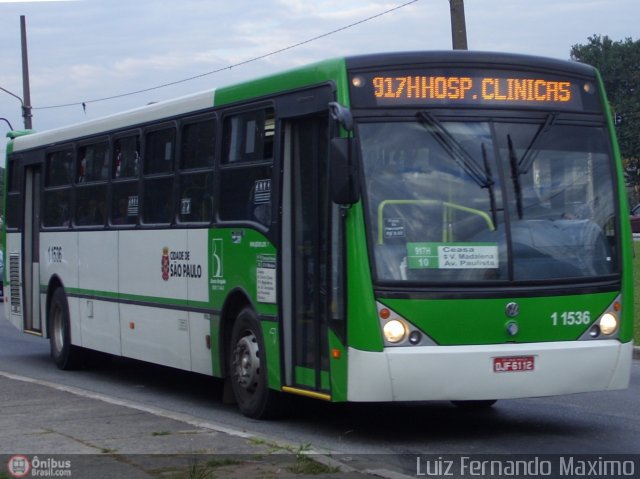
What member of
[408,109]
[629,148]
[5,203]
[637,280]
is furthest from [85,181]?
[629,148]

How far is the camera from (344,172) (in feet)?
29.8

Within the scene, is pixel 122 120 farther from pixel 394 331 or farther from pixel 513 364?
pixel 513 364

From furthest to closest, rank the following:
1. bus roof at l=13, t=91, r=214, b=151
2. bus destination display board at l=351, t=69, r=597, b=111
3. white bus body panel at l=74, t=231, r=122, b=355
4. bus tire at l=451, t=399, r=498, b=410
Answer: white bus body panel at l=74, t=231, r=122, b=355 → bus roof at l=13, t=91, r=214, b=151 → bus tire at l=451, t=399, r=498, b=410 → bus destination display board at l=351, t=69, r=597, b=111

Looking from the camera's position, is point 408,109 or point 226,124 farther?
point 226,124

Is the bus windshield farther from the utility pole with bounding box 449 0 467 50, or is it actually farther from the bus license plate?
the utility pole with bounding box 449 0 467 50

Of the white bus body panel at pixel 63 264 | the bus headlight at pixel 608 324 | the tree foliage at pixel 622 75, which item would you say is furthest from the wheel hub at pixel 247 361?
the tree foliage at pixel 622 75

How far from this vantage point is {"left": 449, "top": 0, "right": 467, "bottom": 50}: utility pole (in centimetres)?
2009

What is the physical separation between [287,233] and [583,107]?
2.64 metres

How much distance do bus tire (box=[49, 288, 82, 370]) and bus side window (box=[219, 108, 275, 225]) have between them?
518 centimetres

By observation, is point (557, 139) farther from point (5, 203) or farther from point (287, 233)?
point (5, 203)

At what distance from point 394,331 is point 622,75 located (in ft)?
250

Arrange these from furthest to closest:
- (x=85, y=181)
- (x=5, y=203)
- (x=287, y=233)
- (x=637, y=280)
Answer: (x=637, y=280)
(x=5, y=203)
(x=85, y=181)
(x=287, y=233)

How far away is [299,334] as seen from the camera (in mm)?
10203

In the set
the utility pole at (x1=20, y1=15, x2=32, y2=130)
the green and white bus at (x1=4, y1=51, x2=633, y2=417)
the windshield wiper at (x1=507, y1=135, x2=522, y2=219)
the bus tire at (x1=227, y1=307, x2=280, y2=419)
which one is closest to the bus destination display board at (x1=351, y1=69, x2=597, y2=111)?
the green and white bus at (x1=4, y1=51, x2=633, y2=417)
